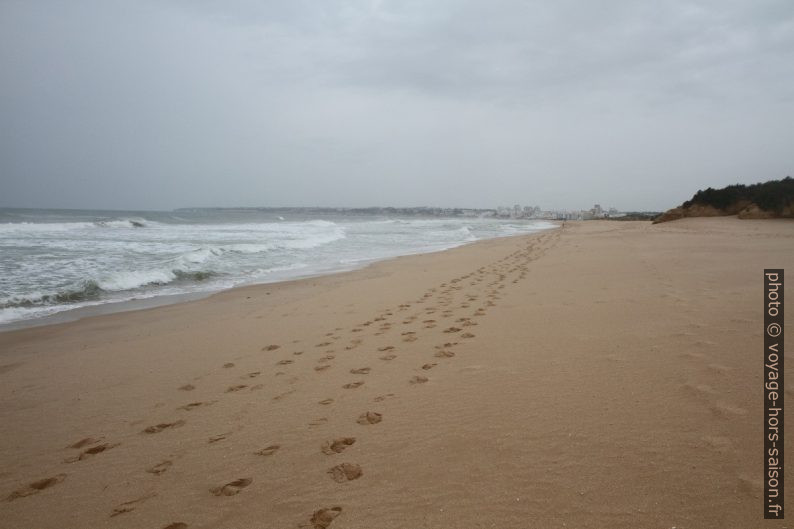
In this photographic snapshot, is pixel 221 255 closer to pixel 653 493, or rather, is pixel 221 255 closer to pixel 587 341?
pixel 587 341

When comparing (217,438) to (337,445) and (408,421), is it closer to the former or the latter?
(337,445)

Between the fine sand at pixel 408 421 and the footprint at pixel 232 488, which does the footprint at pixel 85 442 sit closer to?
the fine sand at pixel 408 421

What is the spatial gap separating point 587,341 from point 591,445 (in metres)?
1.96

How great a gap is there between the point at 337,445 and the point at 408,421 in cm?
53

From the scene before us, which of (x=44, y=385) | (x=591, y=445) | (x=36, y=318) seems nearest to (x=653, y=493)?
(x=591, y=445)

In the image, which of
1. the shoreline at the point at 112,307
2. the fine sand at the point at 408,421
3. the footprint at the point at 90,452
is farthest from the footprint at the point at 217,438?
the shoreline at the point at 112,307

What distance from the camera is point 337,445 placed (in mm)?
2676

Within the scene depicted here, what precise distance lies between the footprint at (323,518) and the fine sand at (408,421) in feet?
0.04

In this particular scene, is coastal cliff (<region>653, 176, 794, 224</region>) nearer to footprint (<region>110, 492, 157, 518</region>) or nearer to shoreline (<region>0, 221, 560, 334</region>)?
shoreline (<region>0, 221, 560, 334</region>)

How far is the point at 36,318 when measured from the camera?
24.0 feet

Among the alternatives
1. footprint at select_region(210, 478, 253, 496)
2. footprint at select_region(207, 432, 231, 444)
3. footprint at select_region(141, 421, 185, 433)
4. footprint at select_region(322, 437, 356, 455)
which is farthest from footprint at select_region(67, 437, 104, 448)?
footprint at select_region(322, 437, 356, 455)

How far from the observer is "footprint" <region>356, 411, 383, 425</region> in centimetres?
293

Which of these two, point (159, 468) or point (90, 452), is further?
point (90, 452)

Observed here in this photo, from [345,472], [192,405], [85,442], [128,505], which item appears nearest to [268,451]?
[345,472]
